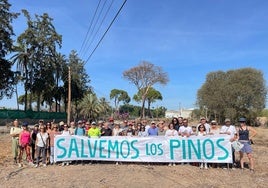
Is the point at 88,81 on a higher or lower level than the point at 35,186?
higher

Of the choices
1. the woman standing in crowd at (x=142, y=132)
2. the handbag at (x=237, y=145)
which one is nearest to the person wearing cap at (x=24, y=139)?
the woman standing in crowd at (x=142, y=132)

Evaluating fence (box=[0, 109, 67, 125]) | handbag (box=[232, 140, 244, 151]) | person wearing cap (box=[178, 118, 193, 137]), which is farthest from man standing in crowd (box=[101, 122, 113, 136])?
fence (box=[0, 109, 67, 125])

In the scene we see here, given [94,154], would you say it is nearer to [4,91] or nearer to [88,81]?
[4,91]

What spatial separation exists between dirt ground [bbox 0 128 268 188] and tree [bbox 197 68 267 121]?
47316mm

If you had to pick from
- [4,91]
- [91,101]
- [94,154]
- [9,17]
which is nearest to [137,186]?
[94,154]

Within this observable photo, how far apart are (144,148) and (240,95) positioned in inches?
1916

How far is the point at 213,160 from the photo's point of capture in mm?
12562

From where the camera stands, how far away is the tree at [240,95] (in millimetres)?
58594

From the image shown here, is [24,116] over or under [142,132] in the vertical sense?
over

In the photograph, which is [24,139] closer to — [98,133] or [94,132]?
[94,132]

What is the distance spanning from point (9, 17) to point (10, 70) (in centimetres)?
748

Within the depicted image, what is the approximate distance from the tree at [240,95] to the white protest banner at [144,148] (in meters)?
47.6

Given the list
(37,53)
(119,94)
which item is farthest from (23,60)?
(119,94)

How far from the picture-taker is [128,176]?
10586mm
